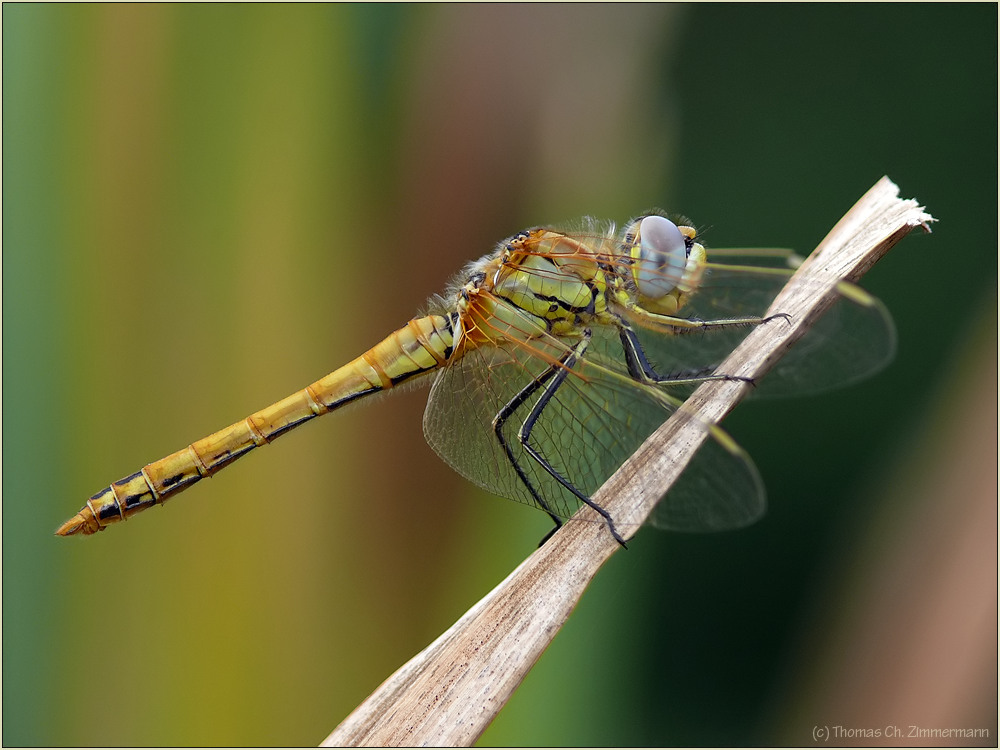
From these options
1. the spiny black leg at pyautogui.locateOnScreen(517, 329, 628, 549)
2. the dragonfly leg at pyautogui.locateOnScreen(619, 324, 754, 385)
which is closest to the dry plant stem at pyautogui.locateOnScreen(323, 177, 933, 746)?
the dragonfly leg at pyautogui.locateOnScreen(619, 324, 754, 385)

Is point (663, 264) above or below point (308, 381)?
above

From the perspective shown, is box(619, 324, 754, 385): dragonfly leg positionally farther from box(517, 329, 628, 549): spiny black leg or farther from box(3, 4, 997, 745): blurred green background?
box(3, 4, 997, 745): blurred green background

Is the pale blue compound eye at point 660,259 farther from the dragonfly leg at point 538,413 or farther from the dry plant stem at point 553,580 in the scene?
the dry plant stem at point 553,580

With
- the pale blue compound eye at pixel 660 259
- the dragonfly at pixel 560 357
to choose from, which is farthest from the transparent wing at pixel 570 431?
the pale blue compound eye at pixel 660 259

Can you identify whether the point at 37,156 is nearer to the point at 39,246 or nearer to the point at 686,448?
the point at 39,246

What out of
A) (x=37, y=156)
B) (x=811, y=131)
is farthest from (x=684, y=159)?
(x=37, y=156)

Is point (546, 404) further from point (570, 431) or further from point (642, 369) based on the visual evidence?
point (642, 369)

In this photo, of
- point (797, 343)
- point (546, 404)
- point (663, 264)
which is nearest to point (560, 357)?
point (546, 404)
